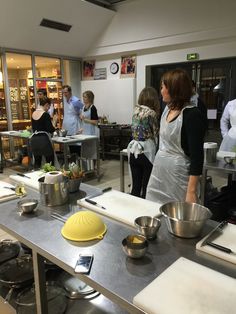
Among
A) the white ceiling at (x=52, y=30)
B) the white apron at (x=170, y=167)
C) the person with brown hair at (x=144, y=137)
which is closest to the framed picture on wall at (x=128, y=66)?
the white ceiling at (x=52, y=30)

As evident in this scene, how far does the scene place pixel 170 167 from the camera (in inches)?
71.6

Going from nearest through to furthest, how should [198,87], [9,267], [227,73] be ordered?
[9,267]
[227,73]
[198,87]

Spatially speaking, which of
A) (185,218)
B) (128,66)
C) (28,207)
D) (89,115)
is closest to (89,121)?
(89,115)

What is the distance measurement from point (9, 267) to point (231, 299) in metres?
1.40

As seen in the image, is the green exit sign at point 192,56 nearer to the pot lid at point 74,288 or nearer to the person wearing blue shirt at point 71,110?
the person wearing blue shirt at point 71,110

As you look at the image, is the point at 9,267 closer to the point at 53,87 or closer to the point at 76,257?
the point at 76,257

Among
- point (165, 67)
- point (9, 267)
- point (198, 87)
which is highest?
point (165, 67)

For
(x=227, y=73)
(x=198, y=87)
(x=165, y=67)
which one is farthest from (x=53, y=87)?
(x=227, y=73)

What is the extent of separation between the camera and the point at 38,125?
4.27 m

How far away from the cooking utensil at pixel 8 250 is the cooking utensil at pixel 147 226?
1066 mm

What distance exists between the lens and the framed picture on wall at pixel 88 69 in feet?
22.5

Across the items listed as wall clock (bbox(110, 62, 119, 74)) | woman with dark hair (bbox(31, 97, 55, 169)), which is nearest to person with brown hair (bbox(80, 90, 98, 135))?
woman with dark hair (bbox(31, 97, 55, 169))

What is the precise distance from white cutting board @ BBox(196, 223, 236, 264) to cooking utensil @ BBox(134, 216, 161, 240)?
0.17 m

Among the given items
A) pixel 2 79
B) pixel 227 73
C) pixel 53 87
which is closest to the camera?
pixel 227 73
